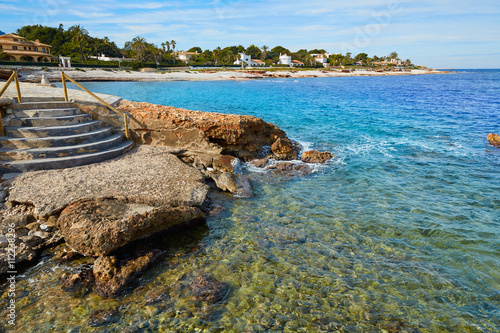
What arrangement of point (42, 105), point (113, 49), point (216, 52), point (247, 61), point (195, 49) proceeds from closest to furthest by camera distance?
point (42, 105)
point (113, 49)
point (216, 52)
point (247, 61)
point (195, 49)

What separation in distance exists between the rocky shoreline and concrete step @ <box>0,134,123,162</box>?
30.1 inches

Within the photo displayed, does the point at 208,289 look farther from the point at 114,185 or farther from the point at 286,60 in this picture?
the point at 286,60

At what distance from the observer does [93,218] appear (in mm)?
5617

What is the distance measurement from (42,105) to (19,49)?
77.7 m

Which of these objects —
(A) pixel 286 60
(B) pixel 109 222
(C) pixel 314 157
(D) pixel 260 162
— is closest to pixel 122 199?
(B) pixel 109 222

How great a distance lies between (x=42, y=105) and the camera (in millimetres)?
9516

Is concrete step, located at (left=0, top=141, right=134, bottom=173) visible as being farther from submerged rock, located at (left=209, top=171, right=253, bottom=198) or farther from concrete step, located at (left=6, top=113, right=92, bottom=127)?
submerged rock, located at (left=209, top=171, right=253, bottom=198)

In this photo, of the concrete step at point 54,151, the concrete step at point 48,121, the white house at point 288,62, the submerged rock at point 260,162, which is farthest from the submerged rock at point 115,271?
the white house at point 288,62

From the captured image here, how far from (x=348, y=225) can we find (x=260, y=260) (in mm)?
2687

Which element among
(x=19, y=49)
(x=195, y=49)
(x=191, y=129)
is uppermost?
(x=195, y=49)

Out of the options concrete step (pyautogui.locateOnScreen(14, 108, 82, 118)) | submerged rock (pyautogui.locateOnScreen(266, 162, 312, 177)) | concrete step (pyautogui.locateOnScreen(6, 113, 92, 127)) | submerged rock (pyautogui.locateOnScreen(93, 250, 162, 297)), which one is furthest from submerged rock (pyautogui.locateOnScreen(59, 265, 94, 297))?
submerged rock (pyautogui.locateOnScreen(266, 162, 312, 177))

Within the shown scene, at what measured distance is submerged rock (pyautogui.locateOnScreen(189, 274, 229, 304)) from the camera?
479 cm

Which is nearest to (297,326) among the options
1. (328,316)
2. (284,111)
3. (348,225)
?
(328,316)

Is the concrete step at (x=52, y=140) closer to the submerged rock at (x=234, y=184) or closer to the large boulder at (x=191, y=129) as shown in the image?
the large boulder at (x=191, y=129)
